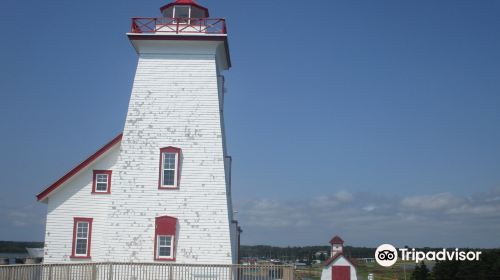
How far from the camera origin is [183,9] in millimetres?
23297

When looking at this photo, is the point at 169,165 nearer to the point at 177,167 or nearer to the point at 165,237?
the point at 177,167

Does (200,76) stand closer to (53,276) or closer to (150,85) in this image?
(150,85)

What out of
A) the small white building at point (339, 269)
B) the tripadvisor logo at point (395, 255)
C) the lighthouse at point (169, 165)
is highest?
the lighthouse at point (169, 165)

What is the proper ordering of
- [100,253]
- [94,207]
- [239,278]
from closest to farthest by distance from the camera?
[239,278] → [100,253] → [94,207]

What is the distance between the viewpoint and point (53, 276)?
2077 cm

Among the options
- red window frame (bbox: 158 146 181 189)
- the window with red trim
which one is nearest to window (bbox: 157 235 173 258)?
the window with red trim

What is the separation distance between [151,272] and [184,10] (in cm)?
1103

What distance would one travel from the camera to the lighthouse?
21484 millimetres

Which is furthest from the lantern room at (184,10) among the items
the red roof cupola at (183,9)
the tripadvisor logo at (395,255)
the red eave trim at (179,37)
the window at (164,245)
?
the tripadvisor logo at (395,255)

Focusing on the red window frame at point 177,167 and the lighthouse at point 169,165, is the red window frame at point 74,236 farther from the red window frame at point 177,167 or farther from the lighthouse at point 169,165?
the red window frame at point 177,167

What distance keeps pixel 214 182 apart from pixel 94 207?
605 cm

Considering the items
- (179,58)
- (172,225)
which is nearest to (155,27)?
(179,58)

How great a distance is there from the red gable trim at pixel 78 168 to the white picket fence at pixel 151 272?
4.48 metres

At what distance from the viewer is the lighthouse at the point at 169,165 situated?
21.5m
